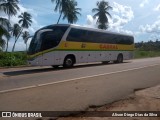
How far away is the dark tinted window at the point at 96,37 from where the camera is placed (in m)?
21.5

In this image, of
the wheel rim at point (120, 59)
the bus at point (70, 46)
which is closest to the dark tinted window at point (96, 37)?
the bus at point (70, 46)

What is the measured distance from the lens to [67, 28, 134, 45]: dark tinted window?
21.5m

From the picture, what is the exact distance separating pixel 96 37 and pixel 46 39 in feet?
20.1

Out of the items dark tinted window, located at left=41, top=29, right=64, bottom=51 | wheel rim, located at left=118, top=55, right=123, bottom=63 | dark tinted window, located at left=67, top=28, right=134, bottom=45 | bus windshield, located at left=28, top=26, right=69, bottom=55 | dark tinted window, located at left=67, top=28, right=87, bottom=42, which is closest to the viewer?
bus windshield, located at left=28, top=26, right=69, bottom=55

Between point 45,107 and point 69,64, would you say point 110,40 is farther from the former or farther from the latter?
point 45,107

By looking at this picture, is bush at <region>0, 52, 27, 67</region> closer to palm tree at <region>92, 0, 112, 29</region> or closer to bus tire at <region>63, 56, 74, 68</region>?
bus tire at <region>63, 56, 74, 68</region>

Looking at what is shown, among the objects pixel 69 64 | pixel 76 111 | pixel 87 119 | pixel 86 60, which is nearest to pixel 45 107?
pixel 76 111

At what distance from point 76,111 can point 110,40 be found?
760 inches

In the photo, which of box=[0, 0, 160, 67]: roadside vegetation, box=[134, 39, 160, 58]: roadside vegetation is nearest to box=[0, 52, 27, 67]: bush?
box=[0, 0, 160, 67]: roadside vegetation

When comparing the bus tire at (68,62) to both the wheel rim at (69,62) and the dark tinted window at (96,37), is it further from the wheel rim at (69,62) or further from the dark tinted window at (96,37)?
the dark tinted window at (96,37)

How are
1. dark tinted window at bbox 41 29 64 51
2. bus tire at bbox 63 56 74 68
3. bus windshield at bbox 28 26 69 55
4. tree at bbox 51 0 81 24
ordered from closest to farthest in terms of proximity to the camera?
bus windshield at bbox 28 26 69 55 < dark tinted window at bbox 41 29 64 51 < bus tire at bbox 63 56 74 68 < tree at bbox 51 0 81 24

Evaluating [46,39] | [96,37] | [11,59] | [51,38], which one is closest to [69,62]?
[51,38]

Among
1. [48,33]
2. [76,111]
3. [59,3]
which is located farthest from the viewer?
[59,3]

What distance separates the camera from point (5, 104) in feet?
27.5
